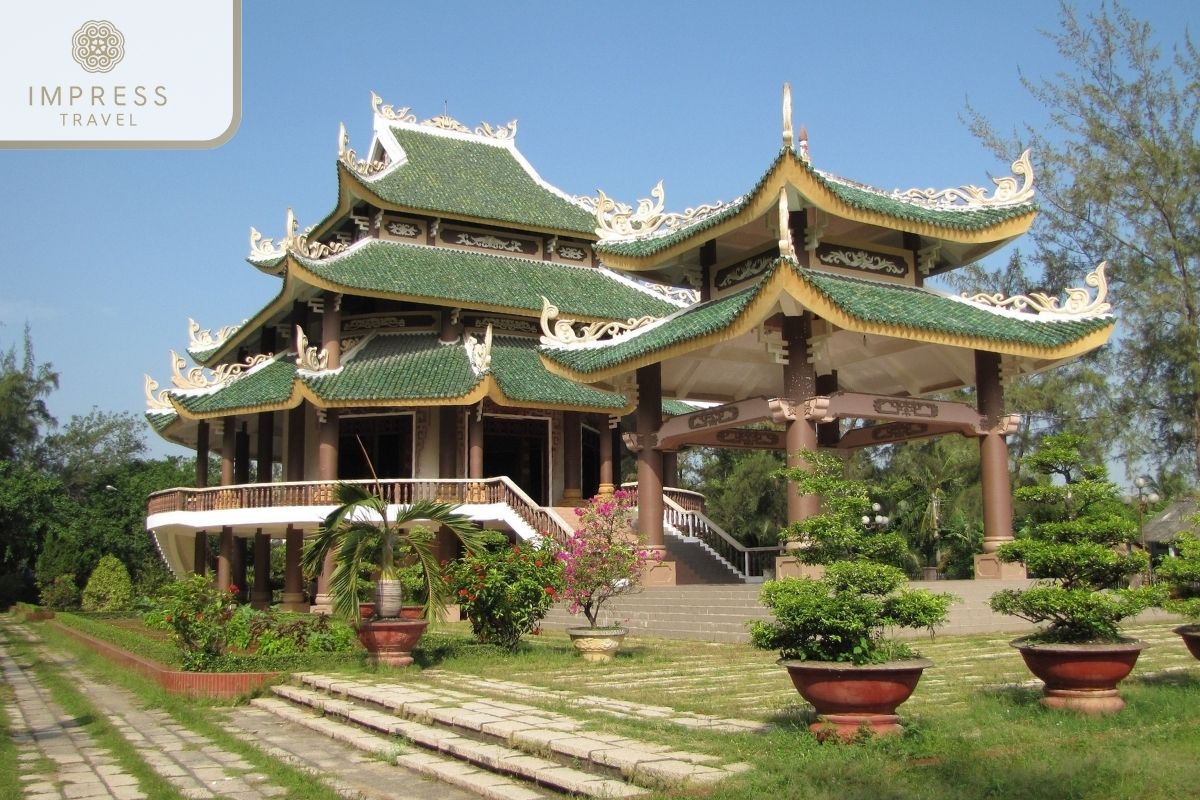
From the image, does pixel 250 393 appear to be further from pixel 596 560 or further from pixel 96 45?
pixel 96 45

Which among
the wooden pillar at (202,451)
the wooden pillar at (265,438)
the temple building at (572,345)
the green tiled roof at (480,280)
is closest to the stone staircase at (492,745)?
the temple building at (572,345)

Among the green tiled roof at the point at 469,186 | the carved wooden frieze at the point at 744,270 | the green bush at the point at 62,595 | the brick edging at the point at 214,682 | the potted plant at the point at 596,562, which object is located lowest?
the green bush at the point at 62,595

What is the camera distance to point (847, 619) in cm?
700

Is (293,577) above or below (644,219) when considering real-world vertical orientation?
below

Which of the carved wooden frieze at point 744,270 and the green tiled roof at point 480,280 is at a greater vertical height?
the green tiled roof at point 480,280

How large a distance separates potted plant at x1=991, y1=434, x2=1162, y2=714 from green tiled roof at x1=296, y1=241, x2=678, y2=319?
62.1 feet

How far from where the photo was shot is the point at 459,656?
13562mm

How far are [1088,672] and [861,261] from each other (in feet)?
40.6

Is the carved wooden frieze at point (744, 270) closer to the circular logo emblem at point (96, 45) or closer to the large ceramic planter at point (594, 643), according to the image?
the large ceramic planter at point (594, 643)

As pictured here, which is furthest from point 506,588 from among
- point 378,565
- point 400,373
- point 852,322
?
point 400,373

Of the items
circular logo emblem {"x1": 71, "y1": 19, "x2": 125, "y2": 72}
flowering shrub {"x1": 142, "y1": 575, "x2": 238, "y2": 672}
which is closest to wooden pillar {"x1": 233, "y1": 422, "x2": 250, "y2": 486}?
flowering shrub {"x1": 142, "y1": 575, "x2": 238, "y2": 672}

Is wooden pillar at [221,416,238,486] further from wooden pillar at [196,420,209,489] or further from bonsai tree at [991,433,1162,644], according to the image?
bonsai tree at [991,433,1162,644]

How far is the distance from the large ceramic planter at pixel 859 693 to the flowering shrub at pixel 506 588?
753 centimetres

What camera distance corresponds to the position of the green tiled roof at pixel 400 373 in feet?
80.3
